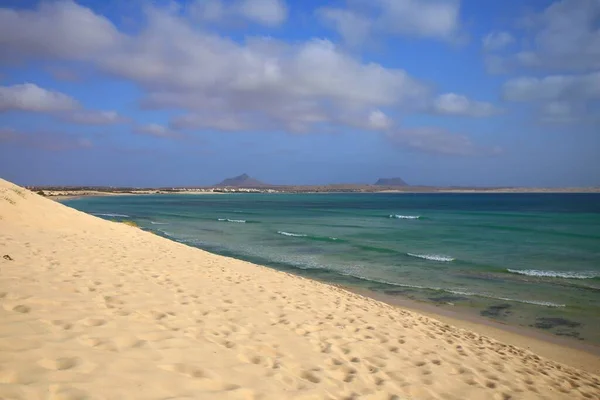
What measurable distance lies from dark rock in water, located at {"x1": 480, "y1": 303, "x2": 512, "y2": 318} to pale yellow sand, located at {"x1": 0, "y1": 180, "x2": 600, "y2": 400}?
337 centimetres

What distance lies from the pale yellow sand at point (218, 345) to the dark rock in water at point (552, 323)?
335 centimetres

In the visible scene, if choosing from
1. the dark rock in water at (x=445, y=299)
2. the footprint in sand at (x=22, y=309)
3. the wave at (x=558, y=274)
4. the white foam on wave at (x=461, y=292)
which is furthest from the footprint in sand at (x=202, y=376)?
the wave at (x=558, y=274)

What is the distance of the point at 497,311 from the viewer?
11367 millimetres

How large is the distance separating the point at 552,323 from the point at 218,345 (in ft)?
31.4

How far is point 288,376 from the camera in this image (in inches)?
170

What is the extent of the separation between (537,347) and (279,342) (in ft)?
20.8

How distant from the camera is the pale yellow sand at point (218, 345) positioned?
3.59 m

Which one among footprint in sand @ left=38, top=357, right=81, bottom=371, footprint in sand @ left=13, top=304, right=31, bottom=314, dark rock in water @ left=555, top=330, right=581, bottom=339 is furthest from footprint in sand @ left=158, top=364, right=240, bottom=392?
dark rock in water @ left=555, top=330, right=581, bottom=339

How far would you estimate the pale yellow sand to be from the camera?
11.8 feet

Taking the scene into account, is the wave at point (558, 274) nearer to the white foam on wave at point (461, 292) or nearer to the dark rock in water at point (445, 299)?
the white foam on wave at point (461, 292)

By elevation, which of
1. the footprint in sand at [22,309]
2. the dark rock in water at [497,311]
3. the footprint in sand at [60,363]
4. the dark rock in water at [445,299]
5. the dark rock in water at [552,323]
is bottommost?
the dark rock in water at [445,299]

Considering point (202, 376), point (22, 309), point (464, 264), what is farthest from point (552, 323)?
point (22, 309)

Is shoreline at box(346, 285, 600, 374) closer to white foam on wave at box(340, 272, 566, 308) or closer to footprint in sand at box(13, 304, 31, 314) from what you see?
white foam on wave at box(340, 272, 566, 308)

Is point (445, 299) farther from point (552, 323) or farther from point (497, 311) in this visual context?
point (552, 323)
